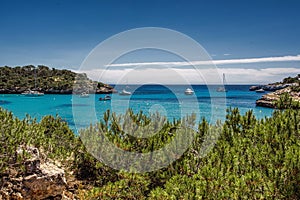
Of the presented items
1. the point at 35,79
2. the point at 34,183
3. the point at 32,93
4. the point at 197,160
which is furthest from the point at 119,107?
→ the point at 35,79

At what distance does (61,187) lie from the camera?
6266 millimetres

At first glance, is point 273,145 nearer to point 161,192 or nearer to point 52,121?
point 161,192

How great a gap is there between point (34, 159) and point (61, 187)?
2.73 feet

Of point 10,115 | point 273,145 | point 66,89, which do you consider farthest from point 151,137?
point 66,89

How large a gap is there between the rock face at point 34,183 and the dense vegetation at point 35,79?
2897 inches

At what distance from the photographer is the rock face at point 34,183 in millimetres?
5910

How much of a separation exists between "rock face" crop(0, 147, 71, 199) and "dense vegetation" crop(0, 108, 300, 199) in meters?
0.22

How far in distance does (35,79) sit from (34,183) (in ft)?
286

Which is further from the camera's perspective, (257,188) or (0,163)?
(0,163)

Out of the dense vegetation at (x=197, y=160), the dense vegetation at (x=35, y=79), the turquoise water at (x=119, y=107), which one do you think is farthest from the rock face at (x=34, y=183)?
the dense vegetation at (x=35, y=79)

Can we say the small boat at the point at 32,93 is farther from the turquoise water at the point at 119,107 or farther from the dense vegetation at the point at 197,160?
the dense vegetation at the point at 197,160

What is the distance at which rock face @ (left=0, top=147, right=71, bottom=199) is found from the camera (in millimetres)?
5910

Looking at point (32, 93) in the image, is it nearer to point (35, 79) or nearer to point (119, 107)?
point (35, 79)

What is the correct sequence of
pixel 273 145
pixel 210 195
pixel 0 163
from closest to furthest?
pixel 210 195
pixel 273 145
pixel 0 163
